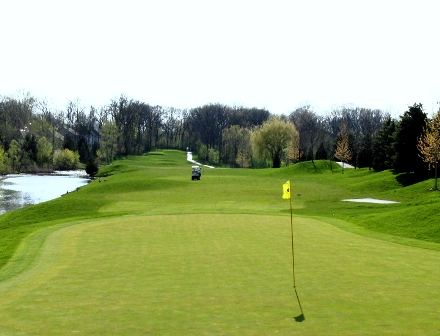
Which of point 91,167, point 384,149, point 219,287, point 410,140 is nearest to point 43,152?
point 91,167

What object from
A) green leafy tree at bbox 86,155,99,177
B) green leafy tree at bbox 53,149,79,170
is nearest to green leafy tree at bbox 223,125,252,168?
green leafy tree at bbox 53,149,79,170

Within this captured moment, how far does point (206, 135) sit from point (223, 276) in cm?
14994

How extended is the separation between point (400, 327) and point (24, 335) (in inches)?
252

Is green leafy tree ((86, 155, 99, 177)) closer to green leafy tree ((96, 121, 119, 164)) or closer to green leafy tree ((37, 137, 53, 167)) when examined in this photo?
green leafy tree ((37, 137, 53, 167))

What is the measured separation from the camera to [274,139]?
98812mm

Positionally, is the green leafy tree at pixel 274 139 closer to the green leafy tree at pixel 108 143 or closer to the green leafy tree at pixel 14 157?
the green leafy tree at pixel 108 143

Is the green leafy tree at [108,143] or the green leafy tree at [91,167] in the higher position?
the green leafy tree at [108,143]

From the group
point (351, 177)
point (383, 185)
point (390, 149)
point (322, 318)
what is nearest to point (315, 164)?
point (351, 177)

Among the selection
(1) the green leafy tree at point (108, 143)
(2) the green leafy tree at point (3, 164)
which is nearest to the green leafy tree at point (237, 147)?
(1) the green leafy tree at point (108, 143)

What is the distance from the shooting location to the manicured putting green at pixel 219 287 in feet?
30.1

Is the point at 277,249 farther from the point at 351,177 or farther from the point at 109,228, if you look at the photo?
the point at 351,177

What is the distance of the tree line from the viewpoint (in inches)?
2621

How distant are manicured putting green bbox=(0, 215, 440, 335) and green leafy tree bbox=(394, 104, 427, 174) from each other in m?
36.9

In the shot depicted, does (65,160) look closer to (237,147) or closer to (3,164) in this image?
(3,164)
